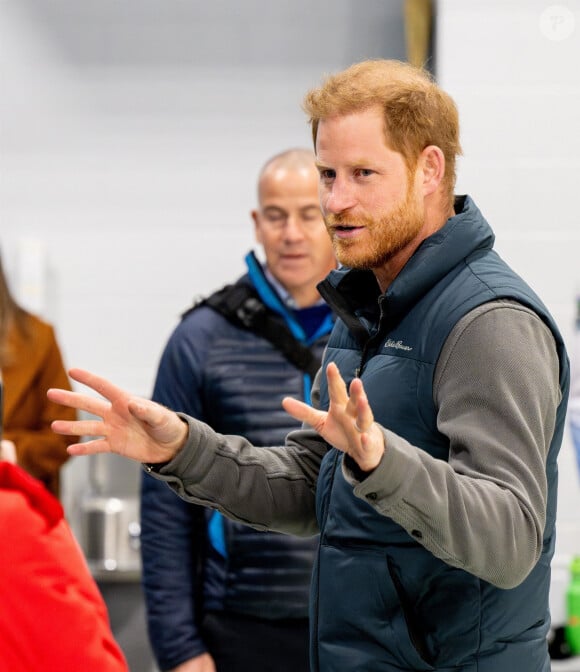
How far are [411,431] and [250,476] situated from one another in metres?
0.29

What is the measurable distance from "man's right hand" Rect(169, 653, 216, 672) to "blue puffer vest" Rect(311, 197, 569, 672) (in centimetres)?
82

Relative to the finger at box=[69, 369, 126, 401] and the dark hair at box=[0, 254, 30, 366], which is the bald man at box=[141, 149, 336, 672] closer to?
the finger at box=[69, 369, 126, 401]

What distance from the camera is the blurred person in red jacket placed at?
1463mm

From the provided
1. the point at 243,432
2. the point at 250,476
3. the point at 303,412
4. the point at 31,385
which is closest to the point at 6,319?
the point at 31,385

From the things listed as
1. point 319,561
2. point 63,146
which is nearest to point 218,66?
point 63,146

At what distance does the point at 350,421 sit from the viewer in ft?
3.99

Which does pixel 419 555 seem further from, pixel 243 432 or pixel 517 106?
pixel 517 106

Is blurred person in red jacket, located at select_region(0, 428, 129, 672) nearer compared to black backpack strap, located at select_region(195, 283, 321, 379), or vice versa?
blurred person in red jacket, located at select_region(0, 428, 129, 672)

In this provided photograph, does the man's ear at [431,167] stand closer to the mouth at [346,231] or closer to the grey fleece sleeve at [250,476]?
the mouth at [346,231]

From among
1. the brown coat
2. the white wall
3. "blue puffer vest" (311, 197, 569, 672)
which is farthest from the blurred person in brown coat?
"blue puffer vest" (311, 197, 569, 672)

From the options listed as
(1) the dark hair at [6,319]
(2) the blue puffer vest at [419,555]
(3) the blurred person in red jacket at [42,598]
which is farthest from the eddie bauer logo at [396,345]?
(1) the dark hair at [6,319]

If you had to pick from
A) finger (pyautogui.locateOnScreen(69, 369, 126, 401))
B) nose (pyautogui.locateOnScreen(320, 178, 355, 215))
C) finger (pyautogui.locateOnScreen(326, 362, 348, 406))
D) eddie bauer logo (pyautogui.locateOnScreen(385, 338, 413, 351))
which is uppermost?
nose (pyautogui.locateOnScreen(320, 178, 355, 215))

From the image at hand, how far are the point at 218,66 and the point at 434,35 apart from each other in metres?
0.89

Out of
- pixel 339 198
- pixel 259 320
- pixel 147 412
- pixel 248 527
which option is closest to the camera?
pixel 147 412
